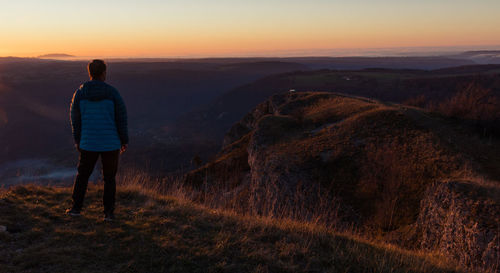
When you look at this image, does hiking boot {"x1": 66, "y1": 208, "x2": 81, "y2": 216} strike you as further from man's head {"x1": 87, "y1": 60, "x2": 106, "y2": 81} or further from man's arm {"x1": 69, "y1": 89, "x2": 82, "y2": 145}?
man's head {"x1": 87, "y1": 60, "x2": 106, "y2": 81}

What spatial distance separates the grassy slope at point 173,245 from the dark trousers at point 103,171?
1.05 ft

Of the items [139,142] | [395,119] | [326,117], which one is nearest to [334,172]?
[395,119]

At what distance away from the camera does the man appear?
14.0 feet

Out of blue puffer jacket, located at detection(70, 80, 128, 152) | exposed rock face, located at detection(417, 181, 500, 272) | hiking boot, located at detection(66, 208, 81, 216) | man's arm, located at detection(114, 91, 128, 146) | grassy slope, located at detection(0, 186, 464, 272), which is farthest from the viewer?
exposed rock face, located at detection(417, 181, 500, 272)

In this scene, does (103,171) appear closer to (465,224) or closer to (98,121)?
(98,121)

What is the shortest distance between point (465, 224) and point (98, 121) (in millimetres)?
7378

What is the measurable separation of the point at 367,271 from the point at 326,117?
632 inches

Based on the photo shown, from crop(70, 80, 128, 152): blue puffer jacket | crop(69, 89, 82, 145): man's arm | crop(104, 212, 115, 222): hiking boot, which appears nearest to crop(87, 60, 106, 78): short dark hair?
crop(70, 80, 128, 152): blue puffer jacket

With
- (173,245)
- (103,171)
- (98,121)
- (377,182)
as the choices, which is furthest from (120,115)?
(377,182)

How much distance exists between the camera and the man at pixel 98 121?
4.27m

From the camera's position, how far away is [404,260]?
4055 millimetres

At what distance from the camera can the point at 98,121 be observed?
4270mm

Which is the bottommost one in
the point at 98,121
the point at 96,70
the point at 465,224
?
the point at 465,224

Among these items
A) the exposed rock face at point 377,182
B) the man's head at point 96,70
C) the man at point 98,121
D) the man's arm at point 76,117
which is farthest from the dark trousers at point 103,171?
the exposed rock face at point 377,182
